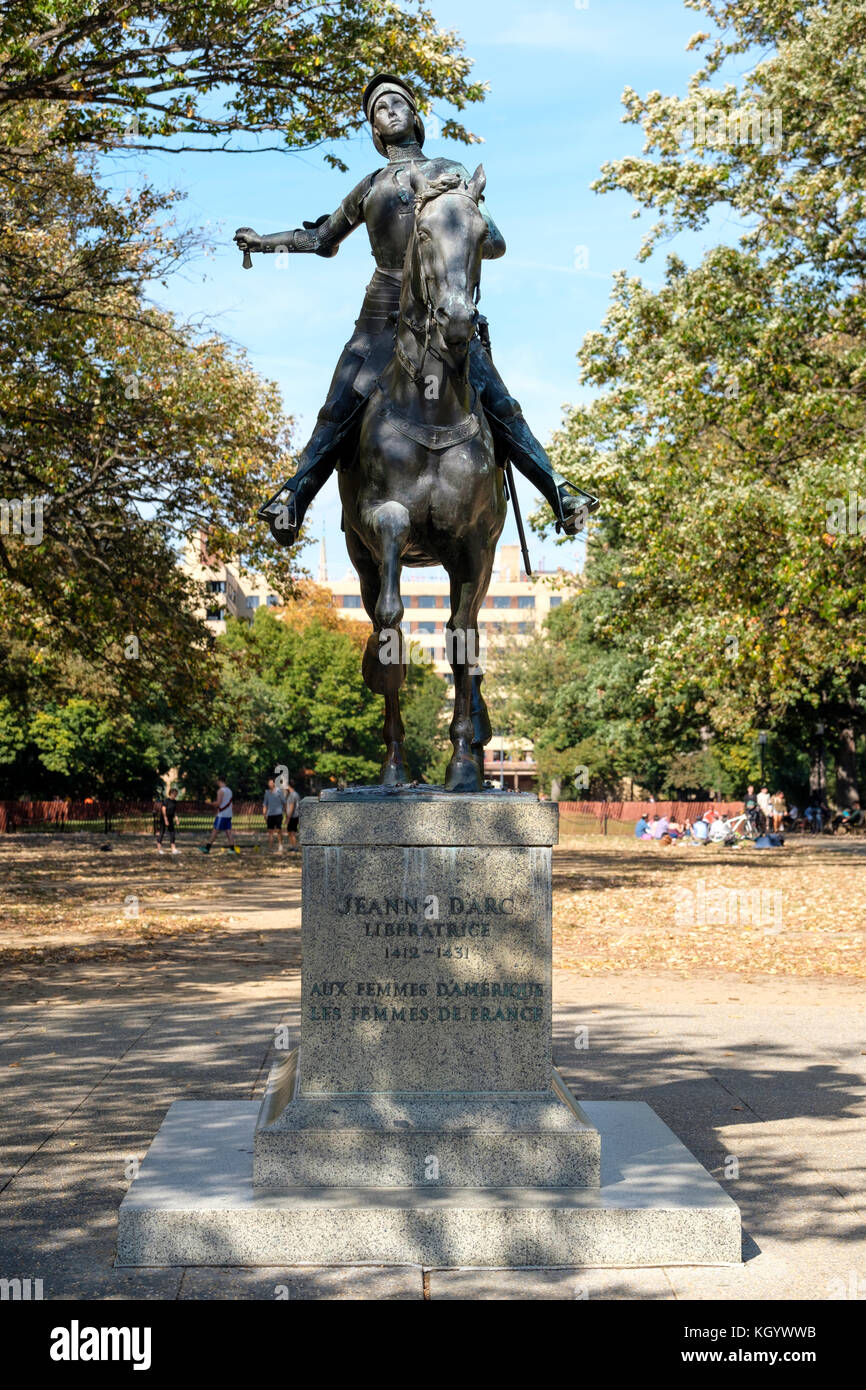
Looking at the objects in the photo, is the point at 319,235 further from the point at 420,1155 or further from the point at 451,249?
the point at 420,1155

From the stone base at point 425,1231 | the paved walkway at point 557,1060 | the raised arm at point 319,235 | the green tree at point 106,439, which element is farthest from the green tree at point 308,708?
the stone base at point 425,1231

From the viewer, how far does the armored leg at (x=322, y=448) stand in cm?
671

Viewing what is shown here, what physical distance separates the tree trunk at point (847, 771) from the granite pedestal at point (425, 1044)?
148ft

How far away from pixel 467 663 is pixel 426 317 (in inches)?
64.6

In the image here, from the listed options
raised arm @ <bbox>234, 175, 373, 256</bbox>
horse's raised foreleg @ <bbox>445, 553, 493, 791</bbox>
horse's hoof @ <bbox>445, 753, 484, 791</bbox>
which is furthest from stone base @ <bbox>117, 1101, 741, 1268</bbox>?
raised arm @ <bbox>234, 175, 373, 256</bbox>

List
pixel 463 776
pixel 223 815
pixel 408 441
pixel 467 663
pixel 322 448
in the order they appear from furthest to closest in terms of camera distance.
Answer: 1. pixel 223 815
2. pixel 467 663
3. pixel 322 448
4. pixel 463 776
5. pixel 408 441

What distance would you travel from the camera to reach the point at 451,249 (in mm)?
5672

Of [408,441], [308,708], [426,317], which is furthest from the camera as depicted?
[308,708]

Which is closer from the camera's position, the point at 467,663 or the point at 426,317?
the point at 426,317

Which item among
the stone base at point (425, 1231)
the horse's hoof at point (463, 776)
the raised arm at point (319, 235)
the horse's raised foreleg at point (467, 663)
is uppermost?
the raised arm at point (319, 235)

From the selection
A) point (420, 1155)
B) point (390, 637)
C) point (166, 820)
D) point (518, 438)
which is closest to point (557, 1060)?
point (420, 1155)

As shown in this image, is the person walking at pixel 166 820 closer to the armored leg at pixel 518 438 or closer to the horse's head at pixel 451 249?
the armored leg at pixel 518 438

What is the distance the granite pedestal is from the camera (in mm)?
5562

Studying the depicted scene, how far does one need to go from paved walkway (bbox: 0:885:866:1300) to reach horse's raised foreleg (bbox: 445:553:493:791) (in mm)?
2180
